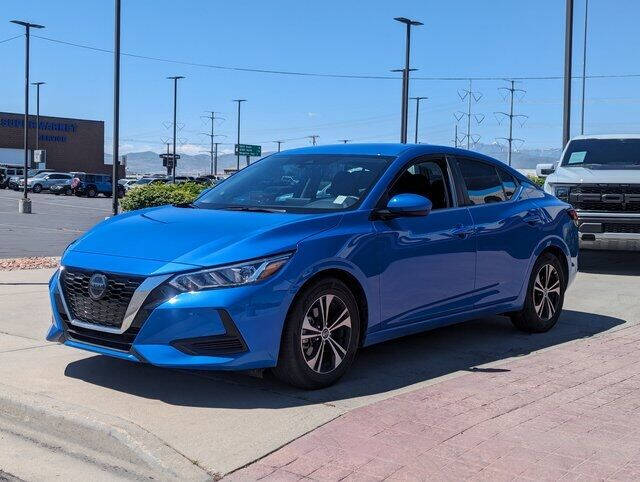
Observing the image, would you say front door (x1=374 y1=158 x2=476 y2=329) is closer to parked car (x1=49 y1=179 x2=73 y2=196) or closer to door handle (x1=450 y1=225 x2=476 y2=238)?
door handle (x1=450 y1=225 x2=476 y2=238)

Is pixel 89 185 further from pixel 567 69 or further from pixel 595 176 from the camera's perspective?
pixel 595 176

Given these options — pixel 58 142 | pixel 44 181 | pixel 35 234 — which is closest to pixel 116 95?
pixel 35 234

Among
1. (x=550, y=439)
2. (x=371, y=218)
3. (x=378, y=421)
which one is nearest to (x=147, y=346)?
(x=378, y=421)

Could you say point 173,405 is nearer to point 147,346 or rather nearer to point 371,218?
point 147,346

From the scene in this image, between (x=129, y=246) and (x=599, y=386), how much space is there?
329 cm

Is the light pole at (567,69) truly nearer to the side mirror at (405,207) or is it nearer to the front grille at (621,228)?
the front grille at (621,228)

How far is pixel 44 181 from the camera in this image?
6212 centimetres

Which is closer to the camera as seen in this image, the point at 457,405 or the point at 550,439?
the point at 550,439

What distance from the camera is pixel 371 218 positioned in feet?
18.7

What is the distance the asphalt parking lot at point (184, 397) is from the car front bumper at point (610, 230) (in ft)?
12.0

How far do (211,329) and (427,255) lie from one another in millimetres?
1920

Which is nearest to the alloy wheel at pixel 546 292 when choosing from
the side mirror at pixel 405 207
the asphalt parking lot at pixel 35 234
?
the side mirror at pixel 405 207

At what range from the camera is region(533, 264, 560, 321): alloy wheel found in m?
7.43

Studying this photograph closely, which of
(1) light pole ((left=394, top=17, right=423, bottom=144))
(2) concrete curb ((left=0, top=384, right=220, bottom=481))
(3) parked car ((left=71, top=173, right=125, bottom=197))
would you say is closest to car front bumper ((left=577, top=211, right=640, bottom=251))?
(2) concrete curb ((left=0, top=384, right=220, bottom=481))
